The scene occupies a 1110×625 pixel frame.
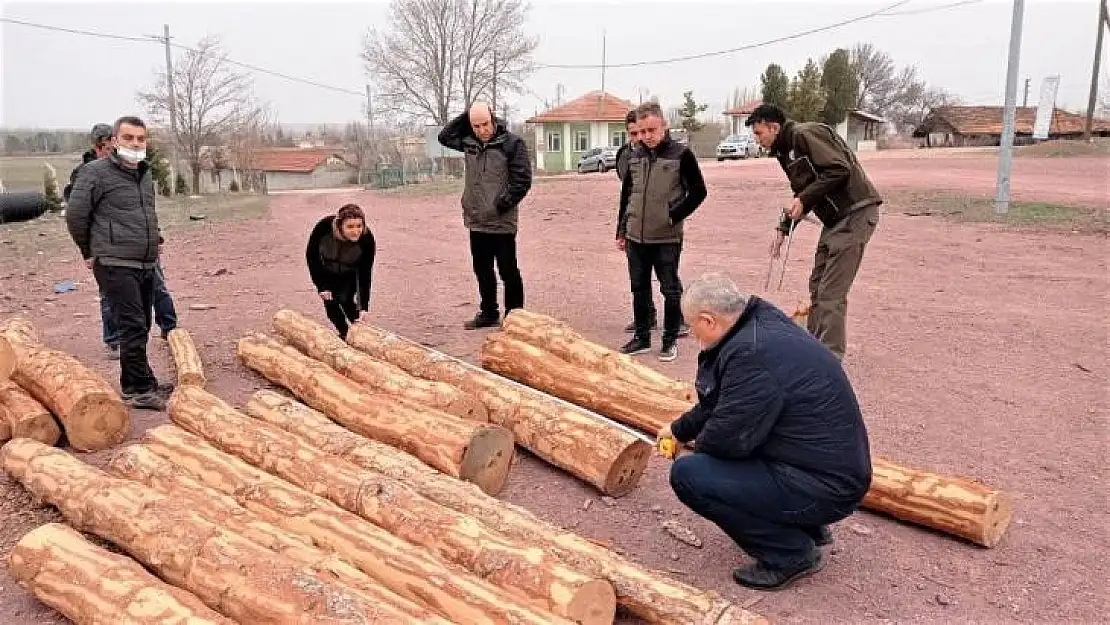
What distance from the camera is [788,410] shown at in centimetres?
327

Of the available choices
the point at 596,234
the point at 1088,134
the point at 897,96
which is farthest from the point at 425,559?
the point at 897,96

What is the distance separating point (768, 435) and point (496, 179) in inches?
162

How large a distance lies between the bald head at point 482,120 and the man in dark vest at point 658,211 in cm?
123

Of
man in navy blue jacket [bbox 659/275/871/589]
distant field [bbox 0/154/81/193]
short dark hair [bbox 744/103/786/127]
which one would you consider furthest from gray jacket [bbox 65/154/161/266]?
distant field [bbox 0/154/81/193]

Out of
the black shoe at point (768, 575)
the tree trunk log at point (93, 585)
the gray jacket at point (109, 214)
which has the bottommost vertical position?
the black shoe at point (768, 575)

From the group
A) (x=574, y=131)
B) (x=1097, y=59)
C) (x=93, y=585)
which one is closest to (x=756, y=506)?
(x=93, y=585)

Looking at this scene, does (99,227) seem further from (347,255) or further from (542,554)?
(542,554)

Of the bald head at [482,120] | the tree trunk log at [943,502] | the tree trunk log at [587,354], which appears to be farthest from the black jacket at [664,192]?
the tree trunk log at [943,502]

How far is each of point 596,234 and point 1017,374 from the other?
8.93 m

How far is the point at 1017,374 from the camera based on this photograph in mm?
6094

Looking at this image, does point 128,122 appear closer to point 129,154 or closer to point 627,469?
point 129,154

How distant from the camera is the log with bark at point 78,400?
4.74 meters

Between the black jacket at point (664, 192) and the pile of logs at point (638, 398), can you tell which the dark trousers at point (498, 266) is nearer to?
the pile of logs at point (638, 398)

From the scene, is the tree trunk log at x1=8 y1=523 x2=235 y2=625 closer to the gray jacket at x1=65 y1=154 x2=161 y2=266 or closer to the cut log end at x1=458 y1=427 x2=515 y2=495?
the cut log end at x1=458 y1=427 x2=515 y2=495
